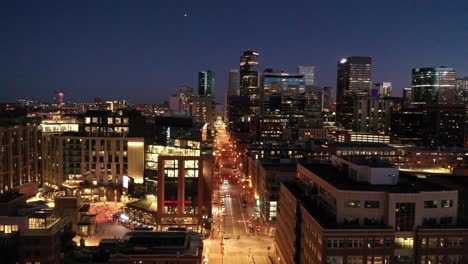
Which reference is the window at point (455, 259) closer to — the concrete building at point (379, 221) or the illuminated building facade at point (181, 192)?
the concrete building at point (379, 221)

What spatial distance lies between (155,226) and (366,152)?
267ft

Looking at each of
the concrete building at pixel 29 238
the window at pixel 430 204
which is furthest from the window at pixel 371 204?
the concrete building at pixel 29 238

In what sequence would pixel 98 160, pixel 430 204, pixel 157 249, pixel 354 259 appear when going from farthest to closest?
pixel 98 160 < pixel 157 249 < pixel 430 204 < pixel 354 259

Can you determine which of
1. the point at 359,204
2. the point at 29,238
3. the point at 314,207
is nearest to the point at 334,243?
the point at 359,204

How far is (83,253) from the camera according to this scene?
245 ft

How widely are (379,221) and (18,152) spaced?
11060 centimetres

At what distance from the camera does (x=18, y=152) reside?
450ft

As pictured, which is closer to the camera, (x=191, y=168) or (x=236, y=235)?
(x=236, y=235)

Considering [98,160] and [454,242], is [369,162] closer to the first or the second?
[454,242]

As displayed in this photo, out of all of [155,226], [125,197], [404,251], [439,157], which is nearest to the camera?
[404,251]

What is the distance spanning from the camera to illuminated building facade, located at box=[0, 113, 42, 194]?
130 meters

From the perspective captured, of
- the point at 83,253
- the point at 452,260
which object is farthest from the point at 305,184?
the point at 83,253

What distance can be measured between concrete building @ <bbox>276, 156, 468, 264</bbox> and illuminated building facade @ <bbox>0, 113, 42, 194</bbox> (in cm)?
9325

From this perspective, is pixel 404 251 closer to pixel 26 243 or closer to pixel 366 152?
pixel 26 243
